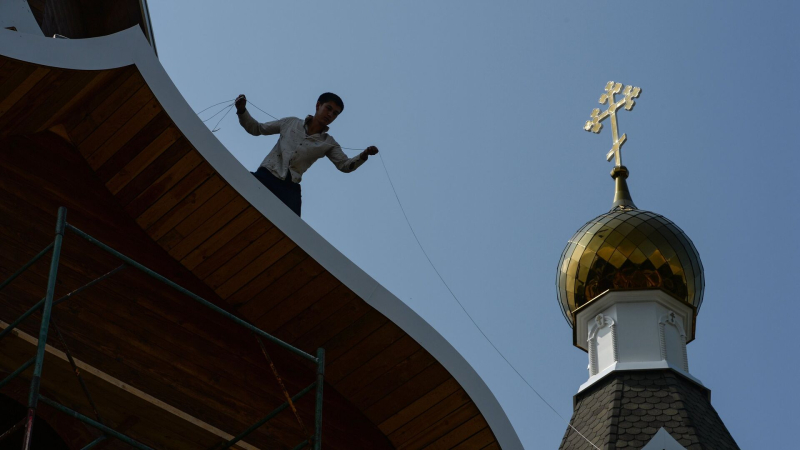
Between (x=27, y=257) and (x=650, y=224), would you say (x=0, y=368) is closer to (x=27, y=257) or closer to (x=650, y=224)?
(x=27, y=257)

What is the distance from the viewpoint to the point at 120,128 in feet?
25.4

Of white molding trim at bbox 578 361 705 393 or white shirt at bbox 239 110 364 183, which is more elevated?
white molding trim at bbox 578 361 705 393

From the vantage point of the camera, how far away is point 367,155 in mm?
8602

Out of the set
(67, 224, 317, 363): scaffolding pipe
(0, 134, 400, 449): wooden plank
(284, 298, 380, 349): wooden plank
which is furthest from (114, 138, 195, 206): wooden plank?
(284, 298, 380, 349): wooden plank

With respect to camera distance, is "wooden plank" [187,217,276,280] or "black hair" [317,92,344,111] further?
"black hair" [317,92,344,111]

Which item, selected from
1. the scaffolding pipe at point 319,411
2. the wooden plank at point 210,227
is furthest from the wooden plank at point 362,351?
the wooden plank at point 210,227

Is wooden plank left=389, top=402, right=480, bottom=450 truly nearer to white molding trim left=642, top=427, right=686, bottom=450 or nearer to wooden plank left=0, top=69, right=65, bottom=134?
wooden plank left=0, top=69, right=65, bottom=134

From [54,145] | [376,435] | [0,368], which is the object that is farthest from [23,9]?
[376,435]

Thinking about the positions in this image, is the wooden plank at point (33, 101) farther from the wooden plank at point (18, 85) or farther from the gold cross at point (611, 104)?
the gold cross at point (611, 104)

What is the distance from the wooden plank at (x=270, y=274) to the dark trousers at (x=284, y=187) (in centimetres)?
69

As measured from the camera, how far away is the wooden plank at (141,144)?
7.62 m

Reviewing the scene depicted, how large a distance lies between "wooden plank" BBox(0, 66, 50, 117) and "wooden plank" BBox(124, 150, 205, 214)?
0.95m

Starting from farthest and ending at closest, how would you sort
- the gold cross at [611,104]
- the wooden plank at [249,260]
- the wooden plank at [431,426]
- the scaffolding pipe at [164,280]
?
1. the gold cross at [611,104]
2. the wooden plank at [431,426]
3. the wooden plank at [249,260]
4. the scaffolding pipe at [164,280]

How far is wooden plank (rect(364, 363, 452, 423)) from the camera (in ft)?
26.9
